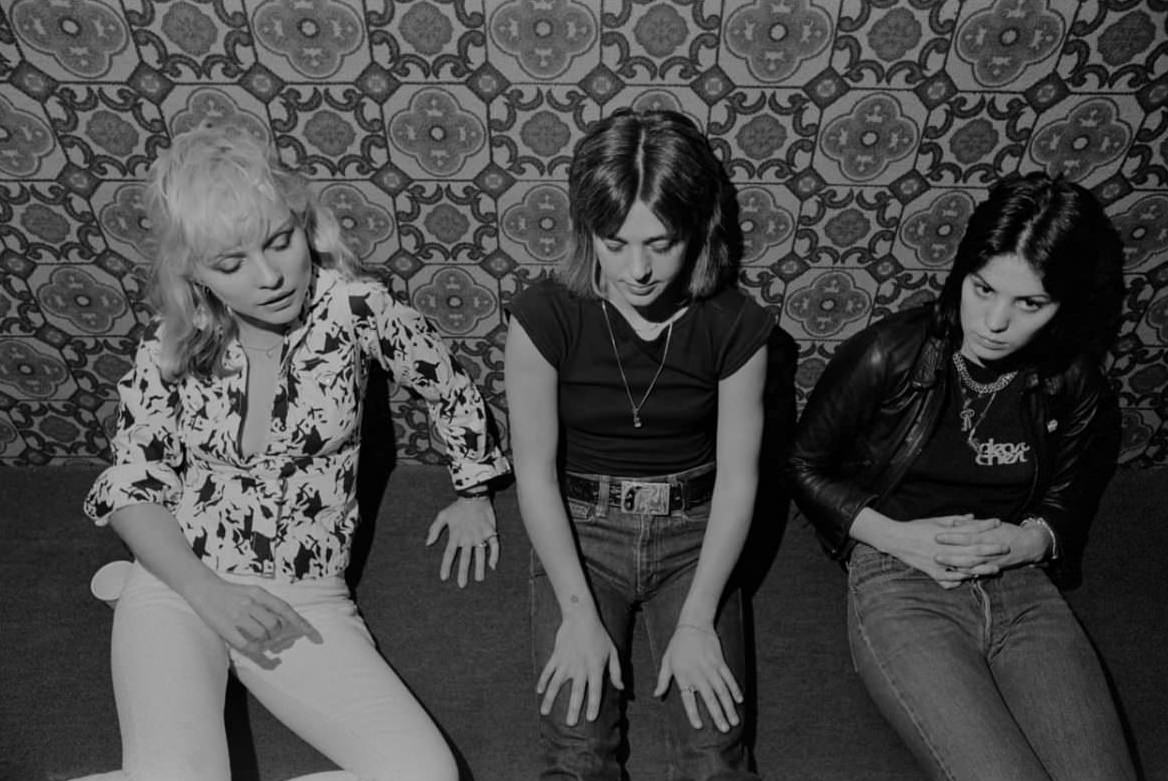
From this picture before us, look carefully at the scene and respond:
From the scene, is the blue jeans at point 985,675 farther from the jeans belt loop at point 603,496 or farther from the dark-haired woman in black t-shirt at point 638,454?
the jeans belt loop at point 603,496

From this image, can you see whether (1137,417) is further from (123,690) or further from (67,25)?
(67,25)

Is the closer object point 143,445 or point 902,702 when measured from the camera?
point 902,702

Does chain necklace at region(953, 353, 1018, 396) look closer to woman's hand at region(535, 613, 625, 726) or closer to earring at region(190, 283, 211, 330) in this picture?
woman's hand at region(535, 613, 625, 726)

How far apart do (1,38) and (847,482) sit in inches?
61.5

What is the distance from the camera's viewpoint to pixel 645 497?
1.57 m

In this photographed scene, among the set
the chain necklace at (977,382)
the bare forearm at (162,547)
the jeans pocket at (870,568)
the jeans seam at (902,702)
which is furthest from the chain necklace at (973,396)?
the bare forearm at (162,547)

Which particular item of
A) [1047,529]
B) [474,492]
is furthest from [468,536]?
[1047,529]

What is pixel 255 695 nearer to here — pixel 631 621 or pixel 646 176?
pixel 631 621

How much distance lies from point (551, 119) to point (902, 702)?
3.54ft

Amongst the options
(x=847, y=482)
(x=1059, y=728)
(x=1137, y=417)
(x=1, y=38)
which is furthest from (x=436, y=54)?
(x=1137, y=417)

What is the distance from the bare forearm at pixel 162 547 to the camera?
4.74 ft

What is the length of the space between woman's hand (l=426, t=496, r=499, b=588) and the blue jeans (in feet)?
2.30

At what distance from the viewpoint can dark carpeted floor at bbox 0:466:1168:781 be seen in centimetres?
147

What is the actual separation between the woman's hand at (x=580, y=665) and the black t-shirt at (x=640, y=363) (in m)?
0.30
